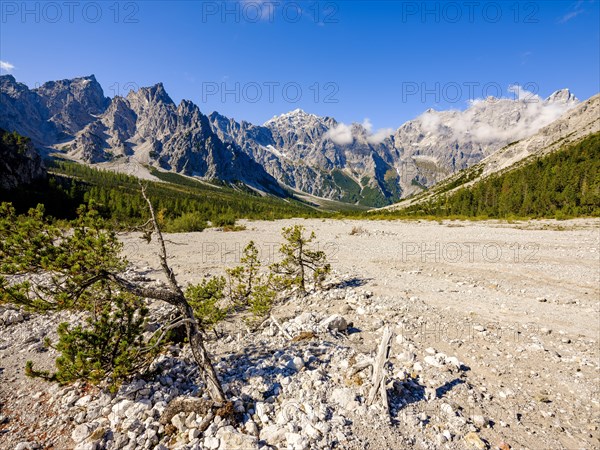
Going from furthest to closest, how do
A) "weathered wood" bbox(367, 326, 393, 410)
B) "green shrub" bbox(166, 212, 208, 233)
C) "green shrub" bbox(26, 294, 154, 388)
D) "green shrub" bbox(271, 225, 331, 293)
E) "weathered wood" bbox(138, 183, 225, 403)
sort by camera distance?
"green shrub" bbox(166, 212, 208, 233) < "green shrub" bbox(271, 225, 331, 293) < "weathered wood" bbox(367, 326, 393, 410) < "weathered wood" bbox(138, 183, 225, 403) < "green shrub" bbox(26, 294, 154, 388)

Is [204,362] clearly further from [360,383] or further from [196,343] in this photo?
[360,383]

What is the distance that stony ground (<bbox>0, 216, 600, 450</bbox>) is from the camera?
578 cm

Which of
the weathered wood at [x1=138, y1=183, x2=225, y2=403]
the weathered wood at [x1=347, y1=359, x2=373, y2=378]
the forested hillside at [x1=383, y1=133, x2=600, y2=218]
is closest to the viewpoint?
the weathered wood at [x1=138, y1=183, x2=225, y2=403]

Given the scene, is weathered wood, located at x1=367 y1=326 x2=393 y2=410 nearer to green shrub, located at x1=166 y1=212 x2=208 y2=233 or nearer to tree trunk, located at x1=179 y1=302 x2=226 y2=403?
tree trunk, located at x1=179 y1=302 x2=226 y2=403

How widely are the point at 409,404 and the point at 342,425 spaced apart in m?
1.91

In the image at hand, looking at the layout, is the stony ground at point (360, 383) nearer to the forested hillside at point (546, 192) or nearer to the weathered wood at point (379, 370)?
the weathered wood at point (379, 370)

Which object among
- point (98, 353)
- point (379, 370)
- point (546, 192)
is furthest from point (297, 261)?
point (546, 192)

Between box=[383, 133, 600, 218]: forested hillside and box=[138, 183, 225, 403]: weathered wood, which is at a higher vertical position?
box=[383, 133, 600, 218]: forested hillside

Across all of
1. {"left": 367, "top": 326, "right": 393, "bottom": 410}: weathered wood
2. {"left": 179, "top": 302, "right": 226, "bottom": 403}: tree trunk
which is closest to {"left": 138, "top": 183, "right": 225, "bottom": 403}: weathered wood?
{"left": 179, "top": 302, "right": 226, "bottom": 403}: tree trunk

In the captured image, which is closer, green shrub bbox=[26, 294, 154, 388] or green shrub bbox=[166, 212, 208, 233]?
green shrub bbox=[26, 294, 154, 388]

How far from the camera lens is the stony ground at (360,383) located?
5781mm

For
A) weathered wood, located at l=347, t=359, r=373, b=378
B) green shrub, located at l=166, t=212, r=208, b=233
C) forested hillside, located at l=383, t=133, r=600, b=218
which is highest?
forested hillside, located at l=383, t=133, r=600, b=218

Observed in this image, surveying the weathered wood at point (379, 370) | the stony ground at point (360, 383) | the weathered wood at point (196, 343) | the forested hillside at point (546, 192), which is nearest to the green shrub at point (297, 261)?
the stony ground at point (360, 383)

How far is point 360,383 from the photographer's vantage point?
22.9ft
